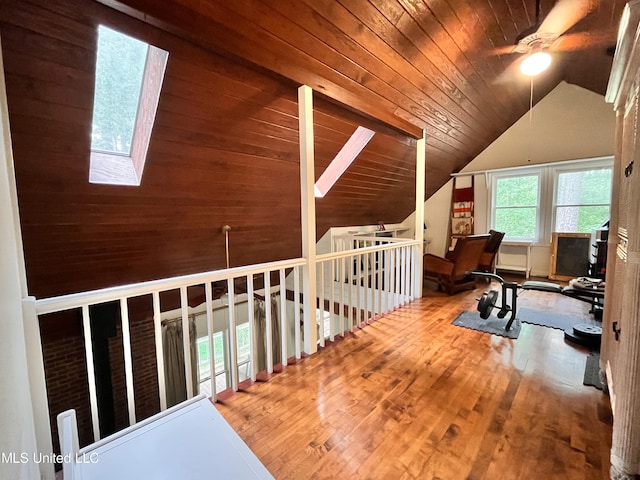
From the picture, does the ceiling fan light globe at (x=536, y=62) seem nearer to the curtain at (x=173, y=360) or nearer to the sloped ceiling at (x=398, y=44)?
the sloped ceiling at (x=398, y=44)

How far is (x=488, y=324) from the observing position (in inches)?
121

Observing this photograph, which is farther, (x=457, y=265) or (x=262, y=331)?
(x=262, y=331)

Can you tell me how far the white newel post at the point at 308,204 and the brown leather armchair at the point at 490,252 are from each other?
376 cm

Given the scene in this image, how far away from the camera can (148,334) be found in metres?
4.30

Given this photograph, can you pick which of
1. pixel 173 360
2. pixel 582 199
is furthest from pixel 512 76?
pixel 173 360

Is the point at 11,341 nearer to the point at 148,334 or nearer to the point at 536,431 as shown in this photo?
the point at 536,431

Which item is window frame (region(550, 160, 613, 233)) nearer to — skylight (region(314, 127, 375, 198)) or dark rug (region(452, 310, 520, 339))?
dark rug (region(452, 310, 520, 339))

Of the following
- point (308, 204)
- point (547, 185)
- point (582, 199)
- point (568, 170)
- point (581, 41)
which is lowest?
point (308, 204)

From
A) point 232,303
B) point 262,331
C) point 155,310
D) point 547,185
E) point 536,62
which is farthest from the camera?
point 262,331

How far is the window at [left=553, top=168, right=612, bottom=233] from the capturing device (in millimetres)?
4714

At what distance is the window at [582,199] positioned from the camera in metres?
4.71

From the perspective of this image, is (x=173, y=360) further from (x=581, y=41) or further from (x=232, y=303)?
(x=581, y=41)

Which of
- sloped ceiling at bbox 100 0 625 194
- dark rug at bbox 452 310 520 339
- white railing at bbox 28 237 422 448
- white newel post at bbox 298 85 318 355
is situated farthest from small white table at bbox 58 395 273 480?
dark rug at bbox 452 310 520 339

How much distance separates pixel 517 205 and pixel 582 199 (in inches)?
36.6
